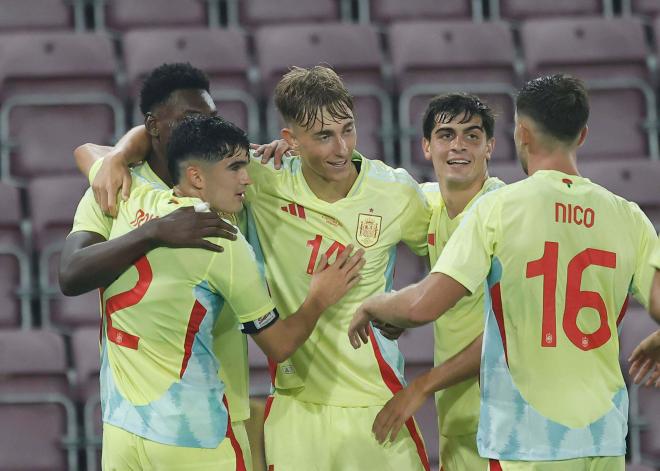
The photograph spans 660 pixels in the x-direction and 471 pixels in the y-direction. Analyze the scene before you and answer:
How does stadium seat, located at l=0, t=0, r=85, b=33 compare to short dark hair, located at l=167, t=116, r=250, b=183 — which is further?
stadium seat, located at l=0, t=0, r=85, b=33

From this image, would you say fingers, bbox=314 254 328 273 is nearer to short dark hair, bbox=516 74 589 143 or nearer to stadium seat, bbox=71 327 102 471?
short dark hair, bbox=516 74 589 143

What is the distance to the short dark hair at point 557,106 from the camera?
12.7ft

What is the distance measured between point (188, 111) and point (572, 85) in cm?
150

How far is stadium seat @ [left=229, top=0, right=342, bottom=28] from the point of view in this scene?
8312 millimetres

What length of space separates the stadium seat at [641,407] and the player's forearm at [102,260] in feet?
11.5

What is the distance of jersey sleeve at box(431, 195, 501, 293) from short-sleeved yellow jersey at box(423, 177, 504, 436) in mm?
690

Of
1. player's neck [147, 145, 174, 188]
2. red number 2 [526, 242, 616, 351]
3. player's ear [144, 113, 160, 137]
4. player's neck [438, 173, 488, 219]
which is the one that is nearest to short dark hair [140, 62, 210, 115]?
player's ear [144, 113, 160, 137]

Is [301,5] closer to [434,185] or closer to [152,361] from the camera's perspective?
[434,185]

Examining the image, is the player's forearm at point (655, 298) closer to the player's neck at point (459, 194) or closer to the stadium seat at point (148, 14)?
the player's neck at point (459, 194)

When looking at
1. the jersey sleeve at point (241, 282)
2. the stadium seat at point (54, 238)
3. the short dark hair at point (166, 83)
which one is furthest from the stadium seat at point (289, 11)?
the jersey sleeve at point (241, 282)

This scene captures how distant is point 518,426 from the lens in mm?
3812

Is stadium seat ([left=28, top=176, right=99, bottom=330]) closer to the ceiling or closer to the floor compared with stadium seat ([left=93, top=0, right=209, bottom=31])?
closer to the floor

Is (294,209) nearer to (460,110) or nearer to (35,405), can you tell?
(460,110)

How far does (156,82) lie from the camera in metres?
4.56
